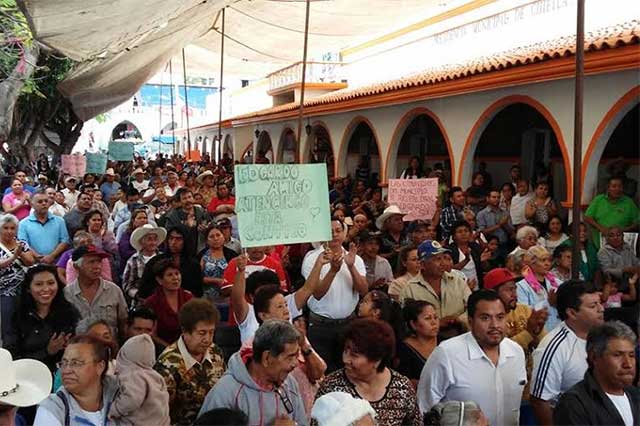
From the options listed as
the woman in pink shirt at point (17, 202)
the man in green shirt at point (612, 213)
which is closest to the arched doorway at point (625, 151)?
the man in green shirt at point (612, 213)

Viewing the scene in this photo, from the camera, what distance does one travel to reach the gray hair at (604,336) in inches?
131

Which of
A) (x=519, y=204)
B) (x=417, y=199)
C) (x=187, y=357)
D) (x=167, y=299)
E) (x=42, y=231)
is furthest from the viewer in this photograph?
(x=519, y=204)

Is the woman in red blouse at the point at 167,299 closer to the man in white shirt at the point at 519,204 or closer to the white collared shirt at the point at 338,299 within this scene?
the white collared shirt at the point at 338,299

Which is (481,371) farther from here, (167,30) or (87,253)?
(167,30)

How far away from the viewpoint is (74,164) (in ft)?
50.2

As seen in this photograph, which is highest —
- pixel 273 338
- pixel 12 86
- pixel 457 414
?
pixel 12 86

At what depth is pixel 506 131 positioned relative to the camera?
44.7 feet

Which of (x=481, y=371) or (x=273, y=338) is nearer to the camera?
(x=273, y=338)

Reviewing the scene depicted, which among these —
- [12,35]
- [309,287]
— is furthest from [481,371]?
[12,35]

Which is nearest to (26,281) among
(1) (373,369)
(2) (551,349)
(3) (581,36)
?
(1) (373,369)

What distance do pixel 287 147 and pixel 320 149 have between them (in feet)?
7.62

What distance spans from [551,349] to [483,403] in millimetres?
496

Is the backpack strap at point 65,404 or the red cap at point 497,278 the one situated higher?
the red cap at point 497,278

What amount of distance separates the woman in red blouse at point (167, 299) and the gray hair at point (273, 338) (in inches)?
78.7
